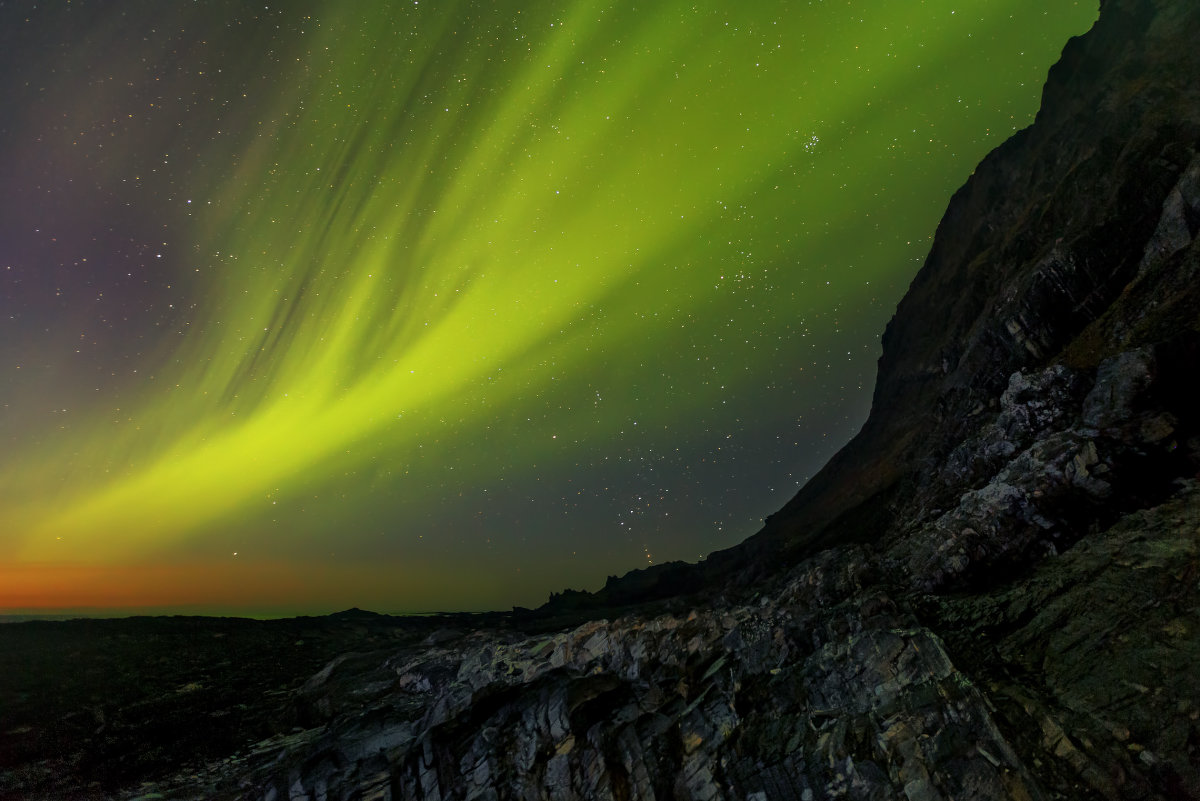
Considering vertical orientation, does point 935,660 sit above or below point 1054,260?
below

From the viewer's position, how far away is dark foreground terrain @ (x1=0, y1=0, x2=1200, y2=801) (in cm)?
1697

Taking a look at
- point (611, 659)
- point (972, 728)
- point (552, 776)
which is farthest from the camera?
point (611, 659)

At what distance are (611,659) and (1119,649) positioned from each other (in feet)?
78.4

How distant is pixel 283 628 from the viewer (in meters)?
86.7

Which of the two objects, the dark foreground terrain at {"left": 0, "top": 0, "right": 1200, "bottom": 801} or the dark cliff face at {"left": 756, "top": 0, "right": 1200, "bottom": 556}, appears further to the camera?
the dark cliff face at {"left": 756, "top": 0, "right": 1200, "bottom": 556}

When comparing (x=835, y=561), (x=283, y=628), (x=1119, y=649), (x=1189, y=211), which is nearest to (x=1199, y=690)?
(x=1119, y=649)

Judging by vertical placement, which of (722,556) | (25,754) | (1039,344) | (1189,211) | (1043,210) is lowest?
(722,556)

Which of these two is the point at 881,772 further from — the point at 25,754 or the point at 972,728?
the point at 25,754

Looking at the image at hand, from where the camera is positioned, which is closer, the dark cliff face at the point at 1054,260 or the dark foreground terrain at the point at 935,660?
the dark foreground terrain at the point at 935,660

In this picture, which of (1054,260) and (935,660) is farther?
(1054,260)

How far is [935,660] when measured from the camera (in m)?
19.3

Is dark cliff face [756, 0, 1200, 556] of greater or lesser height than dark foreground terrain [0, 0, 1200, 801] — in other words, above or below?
above

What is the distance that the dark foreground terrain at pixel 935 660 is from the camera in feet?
55.7

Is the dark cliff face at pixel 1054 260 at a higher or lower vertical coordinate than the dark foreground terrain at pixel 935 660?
higher
